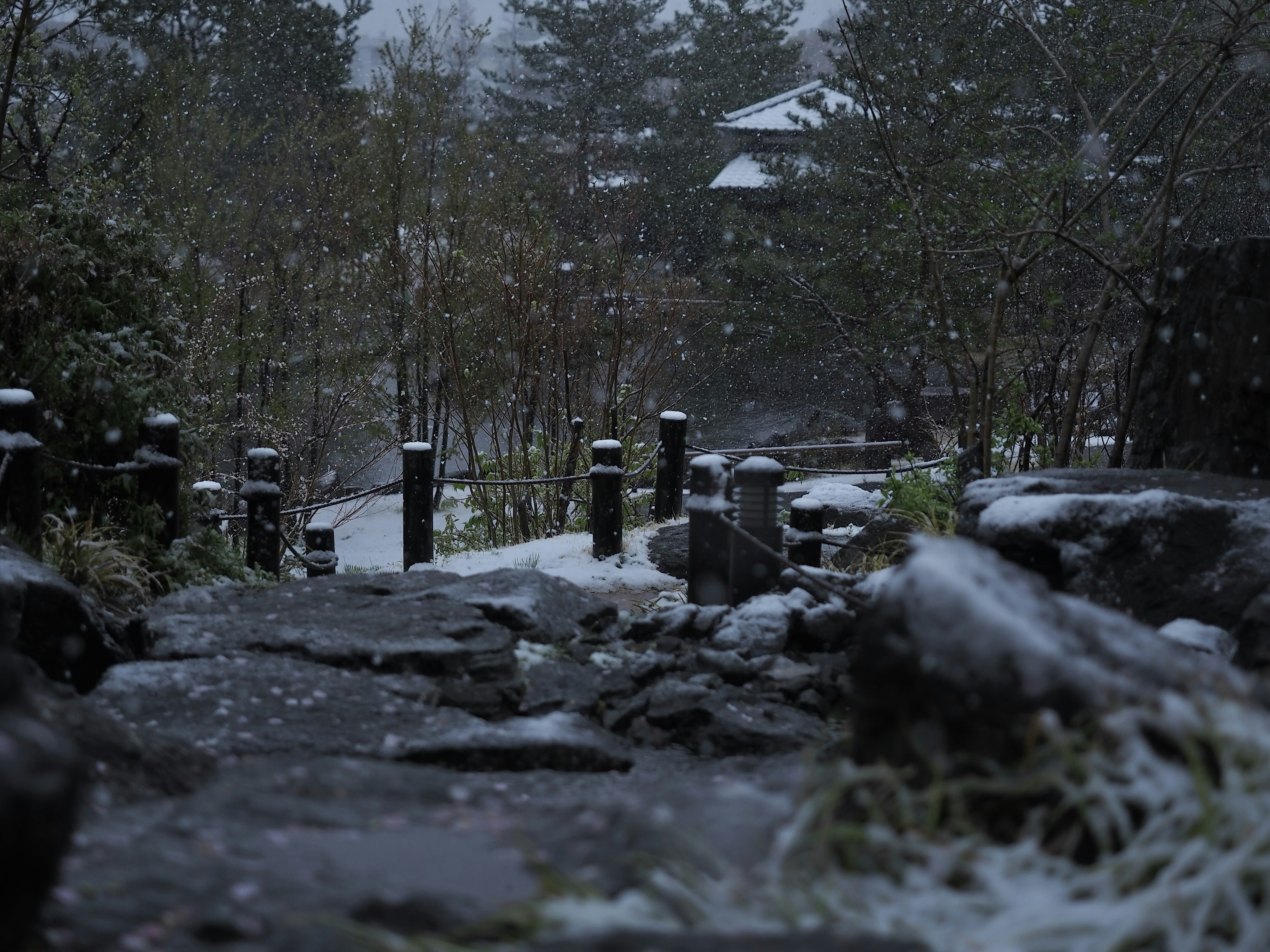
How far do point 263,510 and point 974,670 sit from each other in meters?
6.14

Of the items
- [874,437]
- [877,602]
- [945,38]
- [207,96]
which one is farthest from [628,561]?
[207,96]

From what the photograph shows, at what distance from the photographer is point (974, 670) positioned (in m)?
1.61

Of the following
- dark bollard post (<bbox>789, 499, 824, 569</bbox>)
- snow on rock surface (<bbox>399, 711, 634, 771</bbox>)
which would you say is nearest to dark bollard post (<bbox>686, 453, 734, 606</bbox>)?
dark bollard post (<bbox>789, 499, 824, 569</bbox>)

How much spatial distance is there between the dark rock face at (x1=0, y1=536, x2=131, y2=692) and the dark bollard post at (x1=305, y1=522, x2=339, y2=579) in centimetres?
284

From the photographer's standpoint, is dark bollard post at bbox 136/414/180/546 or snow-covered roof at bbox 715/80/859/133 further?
snow-covered roof at bbox 715/80/859/133

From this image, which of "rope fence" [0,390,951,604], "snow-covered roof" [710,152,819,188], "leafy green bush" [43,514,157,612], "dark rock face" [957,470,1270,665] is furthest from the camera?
"snow-covered roof" [710,152,819,188]

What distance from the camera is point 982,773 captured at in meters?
1.62

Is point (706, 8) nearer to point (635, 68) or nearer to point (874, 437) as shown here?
point (635, 68)

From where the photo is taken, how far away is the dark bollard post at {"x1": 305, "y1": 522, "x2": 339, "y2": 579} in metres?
7.77

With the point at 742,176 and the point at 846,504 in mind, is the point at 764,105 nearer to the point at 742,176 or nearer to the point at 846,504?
the point at 742,176

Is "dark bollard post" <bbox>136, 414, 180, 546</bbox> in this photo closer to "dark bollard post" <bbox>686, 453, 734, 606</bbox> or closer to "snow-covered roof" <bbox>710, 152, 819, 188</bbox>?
"dark bollard post" <bbox>686, 453, 734, 606</bbox>

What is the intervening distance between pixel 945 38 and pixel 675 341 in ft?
21.6

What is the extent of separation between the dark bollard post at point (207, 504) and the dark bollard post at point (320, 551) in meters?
0.63

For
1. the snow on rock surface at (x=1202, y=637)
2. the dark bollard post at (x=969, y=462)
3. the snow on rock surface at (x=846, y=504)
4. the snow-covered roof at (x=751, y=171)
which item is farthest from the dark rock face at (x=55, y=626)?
the snow-covered roof at (x=751, y=171)
